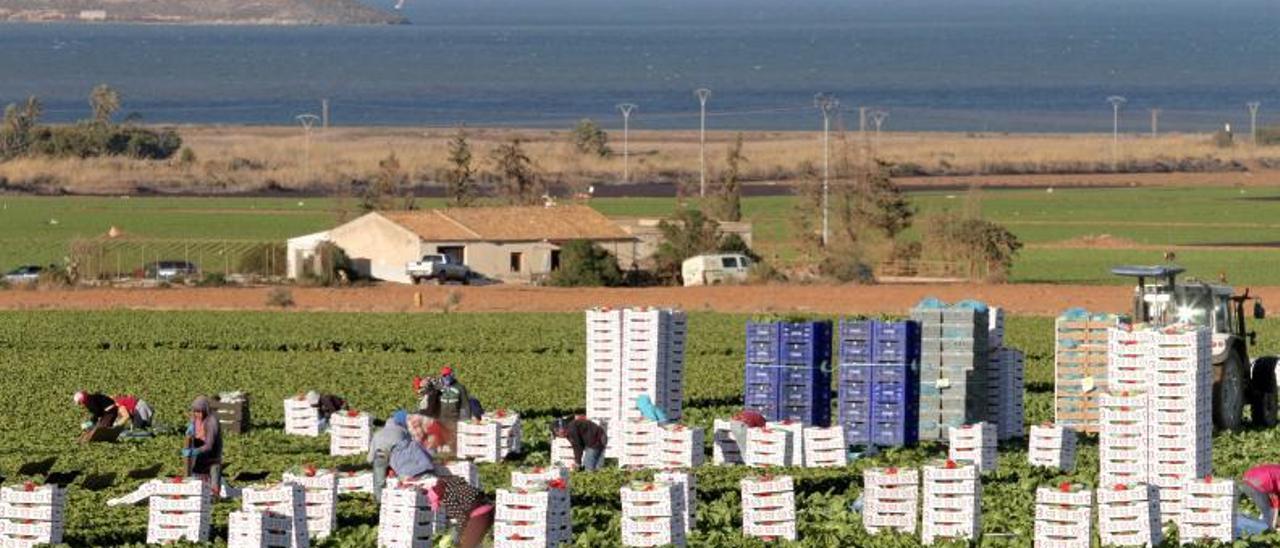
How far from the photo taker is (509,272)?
71875 millimetres

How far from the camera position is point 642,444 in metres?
30.1

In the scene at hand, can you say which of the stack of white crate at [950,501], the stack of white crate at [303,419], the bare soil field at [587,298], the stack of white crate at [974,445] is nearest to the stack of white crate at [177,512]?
the stack of white crate at [950,501]

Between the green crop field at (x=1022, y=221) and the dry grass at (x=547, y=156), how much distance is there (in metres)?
11.1

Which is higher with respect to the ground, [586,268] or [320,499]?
[586,268]

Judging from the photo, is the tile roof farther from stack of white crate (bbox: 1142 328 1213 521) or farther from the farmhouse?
stack of white crate (bbox: 1142 328 1213 521)

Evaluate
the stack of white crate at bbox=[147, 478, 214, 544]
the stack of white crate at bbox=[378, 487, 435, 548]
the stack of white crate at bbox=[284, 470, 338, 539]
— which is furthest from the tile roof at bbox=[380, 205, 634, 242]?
the stack of white crate at bbox=[378, 487, 435, 548]

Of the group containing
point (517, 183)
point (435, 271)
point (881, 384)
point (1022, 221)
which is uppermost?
point (517, 183)

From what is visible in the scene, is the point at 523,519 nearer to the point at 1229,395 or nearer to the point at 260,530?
the point at 260,530

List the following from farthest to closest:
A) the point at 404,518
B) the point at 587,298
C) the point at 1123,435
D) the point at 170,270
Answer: the point at 170,270 → the point at 587,298 → the point at 1123,435 → the point at 404,518

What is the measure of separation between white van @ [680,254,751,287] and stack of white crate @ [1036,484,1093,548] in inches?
1792

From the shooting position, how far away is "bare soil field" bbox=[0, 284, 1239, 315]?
60.6 metres

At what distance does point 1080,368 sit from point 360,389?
38.1 feet

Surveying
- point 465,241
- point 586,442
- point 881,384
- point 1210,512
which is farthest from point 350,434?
point 465,241

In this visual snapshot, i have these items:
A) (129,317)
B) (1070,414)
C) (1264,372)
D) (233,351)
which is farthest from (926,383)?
(129,317)
